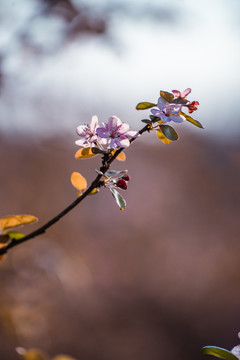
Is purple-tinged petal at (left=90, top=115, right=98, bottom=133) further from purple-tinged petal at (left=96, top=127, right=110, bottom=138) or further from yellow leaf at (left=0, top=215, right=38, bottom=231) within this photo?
yellow leaf at (left=0, top=215, right=38, bottom=231)

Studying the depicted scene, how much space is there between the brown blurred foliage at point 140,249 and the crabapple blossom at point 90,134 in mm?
769

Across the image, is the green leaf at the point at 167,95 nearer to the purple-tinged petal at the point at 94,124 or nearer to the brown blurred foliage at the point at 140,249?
the purple-tinged petal at the point at 94,124

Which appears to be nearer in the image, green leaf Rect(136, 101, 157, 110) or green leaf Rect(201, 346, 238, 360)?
green leaf Rect(201, 346, 238, 360)

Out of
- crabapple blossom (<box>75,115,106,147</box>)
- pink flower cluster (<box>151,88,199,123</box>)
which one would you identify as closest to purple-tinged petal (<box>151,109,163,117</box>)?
pink flower cluster (<box>151,88,199,123</box>)

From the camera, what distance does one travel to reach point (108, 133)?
20.1 inches

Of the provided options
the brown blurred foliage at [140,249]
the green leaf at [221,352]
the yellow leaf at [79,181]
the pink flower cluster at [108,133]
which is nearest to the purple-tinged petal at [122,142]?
the pink flower cluster at [108,133]

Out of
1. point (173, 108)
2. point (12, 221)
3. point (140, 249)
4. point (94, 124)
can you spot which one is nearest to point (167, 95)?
point (173, 108)

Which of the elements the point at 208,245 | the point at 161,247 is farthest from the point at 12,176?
the point at 208,245

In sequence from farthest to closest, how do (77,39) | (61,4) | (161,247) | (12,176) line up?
(161,247) < (12,176) < (77,39) < (61,4)

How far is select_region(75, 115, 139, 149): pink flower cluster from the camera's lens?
49cm

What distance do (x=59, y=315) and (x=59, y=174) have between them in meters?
1.84

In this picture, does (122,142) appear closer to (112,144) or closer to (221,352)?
(112,144)

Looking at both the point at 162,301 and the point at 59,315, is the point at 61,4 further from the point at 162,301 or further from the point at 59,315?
the point at 162,301

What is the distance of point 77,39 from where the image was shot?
3.00 ft
